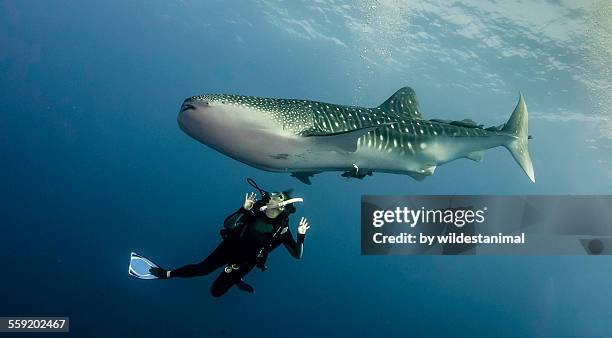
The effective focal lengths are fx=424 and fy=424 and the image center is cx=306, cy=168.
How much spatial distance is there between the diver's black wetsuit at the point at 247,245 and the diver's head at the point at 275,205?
0.08 meters

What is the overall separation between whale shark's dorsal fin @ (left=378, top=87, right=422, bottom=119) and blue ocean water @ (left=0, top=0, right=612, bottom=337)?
36.7 feet

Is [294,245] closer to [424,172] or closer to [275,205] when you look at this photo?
[275,205]

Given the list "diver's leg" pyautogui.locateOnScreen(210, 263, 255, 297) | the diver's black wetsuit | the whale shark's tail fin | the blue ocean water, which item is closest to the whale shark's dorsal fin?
the whale shark's tail fin

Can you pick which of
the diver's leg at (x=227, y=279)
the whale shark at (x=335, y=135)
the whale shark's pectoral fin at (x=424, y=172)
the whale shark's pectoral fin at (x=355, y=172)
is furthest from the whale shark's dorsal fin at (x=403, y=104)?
the diver's leg at (x=227, y=279)

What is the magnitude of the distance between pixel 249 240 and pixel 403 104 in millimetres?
3957

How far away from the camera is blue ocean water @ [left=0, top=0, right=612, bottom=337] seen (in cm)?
2228

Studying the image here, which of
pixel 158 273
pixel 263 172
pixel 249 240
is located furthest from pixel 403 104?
pixel 263 172

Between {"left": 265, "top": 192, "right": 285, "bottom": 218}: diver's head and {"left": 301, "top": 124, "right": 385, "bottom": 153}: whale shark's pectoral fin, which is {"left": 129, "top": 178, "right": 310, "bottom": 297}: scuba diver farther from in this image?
{"left": 301, "top": 124, "right": 385, "bottom": 153}: whale shark's pectoral fin

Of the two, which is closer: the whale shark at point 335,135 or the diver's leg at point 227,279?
the whale shark at point 335,135

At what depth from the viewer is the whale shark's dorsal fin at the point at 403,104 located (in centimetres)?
828

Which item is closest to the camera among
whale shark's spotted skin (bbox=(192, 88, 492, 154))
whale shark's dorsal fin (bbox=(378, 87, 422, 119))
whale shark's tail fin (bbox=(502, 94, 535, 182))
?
whale shark's spotted skin (bbox=(192, 88, 492, 154))

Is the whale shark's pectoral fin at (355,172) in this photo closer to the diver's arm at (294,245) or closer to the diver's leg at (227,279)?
the diver's arm at (294,245)

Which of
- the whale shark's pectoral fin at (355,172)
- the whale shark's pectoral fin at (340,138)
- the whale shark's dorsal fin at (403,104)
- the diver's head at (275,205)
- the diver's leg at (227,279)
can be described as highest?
the whale shark's dorsal fin at (403,104)

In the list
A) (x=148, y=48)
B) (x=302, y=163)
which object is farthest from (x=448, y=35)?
(x=148, y=48)
